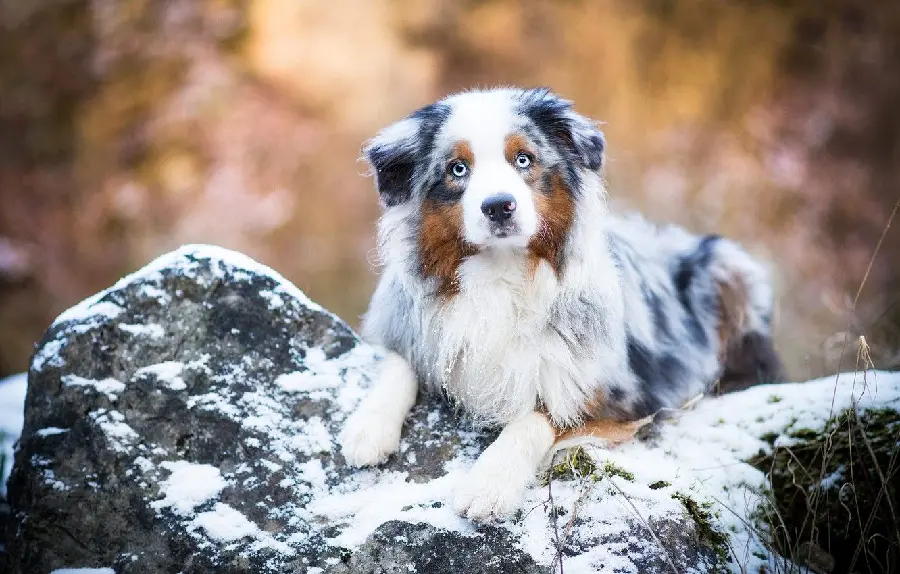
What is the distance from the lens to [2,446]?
13.4 feet

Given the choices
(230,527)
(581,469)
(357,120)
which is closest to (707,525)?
(581,469)

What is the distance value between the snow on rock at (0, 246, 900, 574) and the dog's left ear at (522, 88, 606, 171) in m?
1.26

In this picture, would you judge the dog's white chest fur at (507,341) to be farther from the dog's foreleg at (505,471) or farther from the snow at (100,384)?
the snow at (100,384)

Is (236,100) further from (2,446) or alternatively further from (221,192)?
(2,446)

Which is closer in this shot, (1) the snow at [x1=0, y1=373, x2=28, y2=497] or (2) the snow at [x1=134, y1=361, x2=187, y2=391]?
(2) the snow at [x1=134, y1=361, x2=187, y2=391]

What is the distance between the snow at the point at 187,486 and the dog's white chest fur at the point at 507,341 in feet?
3.43

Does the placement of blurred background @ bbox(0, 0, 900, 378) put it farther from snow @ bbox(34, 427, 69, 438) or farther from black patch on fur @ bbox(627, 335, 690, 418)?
snow @ bbox(34, 427, 69, 438)

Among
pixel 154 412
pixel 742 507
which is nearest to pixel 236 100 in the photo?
pixel 154 412

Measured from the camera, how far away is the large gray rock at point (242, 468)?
2758 millimetres

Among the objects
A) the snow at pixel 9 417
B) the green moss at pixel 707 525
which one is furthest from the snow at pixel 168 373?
the green moss at pixel 707 525

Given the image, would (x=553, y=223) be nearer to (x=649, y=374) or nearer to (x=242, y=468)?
(x=649, y=374)

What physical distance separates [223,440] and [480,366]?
1129mm

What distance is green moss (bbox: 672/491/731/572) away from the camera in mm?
2811

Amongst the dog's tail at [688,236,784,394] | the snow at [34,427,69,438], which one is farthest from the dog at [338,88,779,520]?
the dog's tail at [688,236,784,394]
